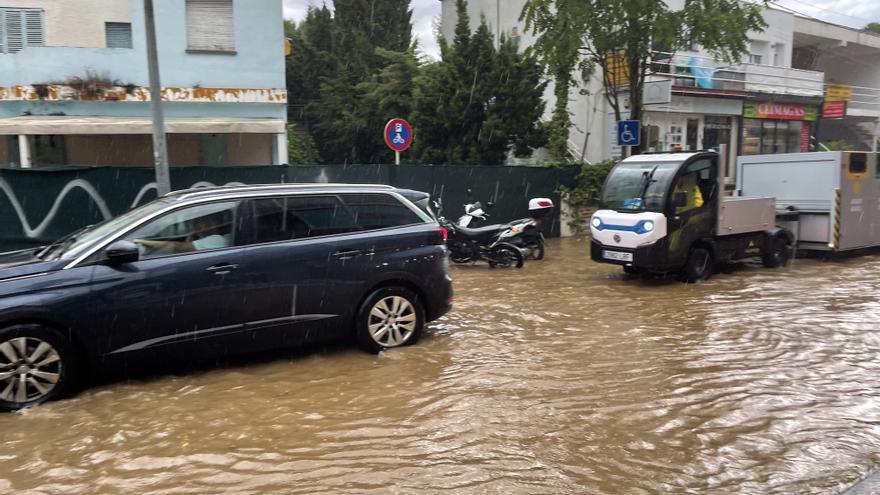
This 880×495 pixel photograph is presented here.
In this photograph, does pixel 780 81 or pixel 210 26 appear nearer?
pixel 210 26

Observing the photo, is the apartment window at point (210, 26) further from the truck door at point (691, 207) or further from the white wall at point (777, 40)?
the white wall at point (777, 40)

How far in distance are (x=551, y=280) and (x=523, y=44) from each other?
16.1 m

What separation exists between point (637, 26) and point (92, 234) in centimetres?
1319

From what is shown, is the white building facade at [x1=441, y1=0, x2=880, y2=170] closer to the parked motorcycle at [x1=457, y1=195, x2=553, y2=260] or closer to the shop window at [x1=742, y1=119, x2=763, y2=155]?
the shop window at [x1=742, y1=119, x2=763, y2=155]

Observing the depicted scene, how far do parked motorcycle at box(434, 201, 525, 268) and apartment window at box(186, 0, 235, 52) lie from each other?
8193mm

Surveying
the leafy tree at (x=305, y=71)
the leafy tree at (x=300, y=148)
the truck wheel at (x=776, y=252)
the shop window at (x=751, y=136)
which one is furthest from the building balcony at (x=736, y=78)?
the leafy tree at (x=305, y=71)

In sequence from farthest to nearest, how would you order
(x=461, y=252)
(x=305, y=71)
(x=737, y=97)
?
(x=305, y=71) → (x=737, y=97) → (x=461, y=252)

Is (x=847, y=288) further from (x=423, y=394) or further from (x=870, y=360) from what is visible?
(x=423, y=394)

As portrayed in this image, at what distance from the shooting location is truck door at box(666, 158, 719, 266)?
10281 millimetres

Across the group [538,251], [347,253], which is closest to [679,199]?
[538,251]

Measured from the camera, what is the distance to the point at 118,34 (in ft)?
53.5

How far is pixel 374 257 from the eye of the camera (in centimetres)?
649

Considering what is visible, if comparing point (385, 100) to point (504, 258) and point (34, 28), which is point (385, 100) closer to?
point (34, 28)

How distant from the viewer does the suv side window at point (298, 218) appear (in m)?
6.11
